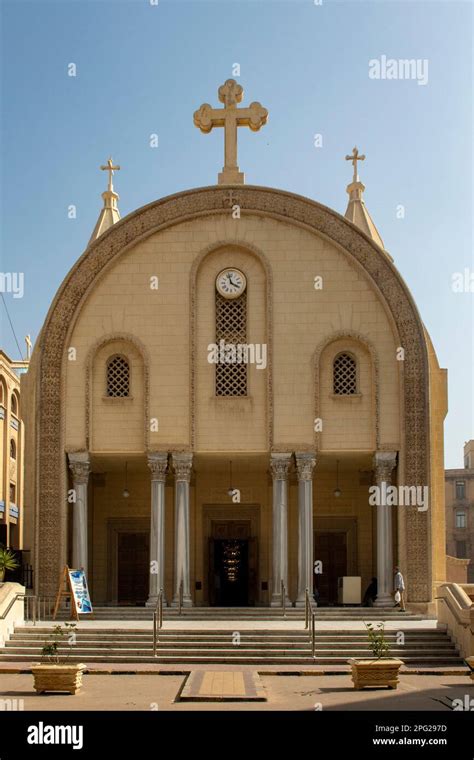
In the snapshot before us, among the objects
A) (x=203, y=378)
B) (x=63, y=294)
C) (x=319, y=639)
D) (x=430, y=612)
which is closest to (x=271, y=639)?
(x=319, y=639)

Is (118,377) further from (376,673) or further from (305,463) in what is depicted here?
(376,673)

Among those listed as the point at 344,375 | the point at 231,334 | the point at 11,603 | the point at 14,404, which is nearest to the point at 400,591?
the point at 344,375

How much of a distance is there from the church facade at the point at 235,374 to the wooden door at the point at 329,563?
59.4 inches

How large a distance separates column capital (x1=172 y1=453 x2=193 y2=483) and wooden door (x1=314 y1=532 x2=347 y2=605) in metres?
5.00

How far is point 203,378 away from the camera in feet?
93.6

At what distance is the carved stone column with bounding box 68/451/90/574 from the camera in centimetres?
2803

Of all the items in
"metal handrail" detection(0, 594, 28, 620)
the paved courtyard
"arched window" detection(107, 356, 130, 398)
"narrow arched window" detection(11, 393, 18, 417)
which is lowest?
the paved courtyard

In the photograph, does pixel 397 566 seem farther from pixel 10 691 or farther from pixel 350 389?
pixel 10 691

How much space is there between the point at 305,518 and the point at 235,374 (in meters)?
3.96

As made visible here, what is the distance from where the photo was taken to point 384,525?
28.1 metres

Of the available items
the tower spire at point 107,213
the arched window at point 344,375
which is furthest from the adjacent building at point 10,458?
the arched window at point 344,375

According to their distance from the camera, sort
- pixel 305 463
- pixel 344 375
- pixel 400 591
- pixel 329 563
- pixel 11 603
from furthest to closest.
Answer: pixel 329 563, pixel 344 375, pixel 305 463, pixel 400 591, pixel 11 603

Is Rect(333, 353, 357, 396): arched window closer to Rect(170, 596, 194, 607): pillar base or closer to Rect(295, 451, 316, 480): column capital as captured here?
Rect(295, 451, 316, 480): column capital

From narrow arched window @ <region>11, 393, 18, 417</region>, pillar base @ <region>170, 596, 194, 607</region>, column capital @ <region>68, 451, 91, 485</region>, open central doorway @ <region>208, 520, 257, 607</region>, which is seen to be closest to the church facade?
column capital @ <region>68, 451, 91, 485</region>
